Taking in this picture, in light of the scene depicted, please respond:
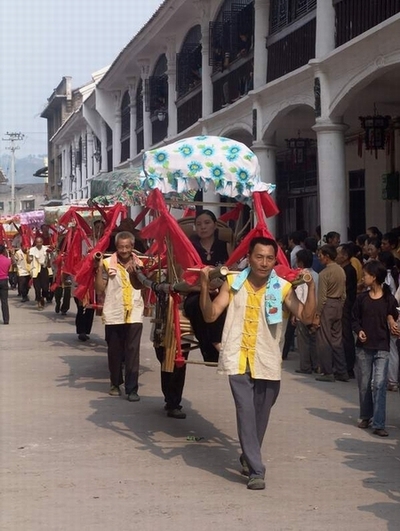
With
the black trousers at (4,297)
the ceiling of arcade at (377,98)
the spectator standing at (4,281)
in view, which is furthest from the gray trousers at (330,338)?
the black trousers at (4,297)

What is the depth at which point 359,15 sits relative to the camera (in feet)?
46.0

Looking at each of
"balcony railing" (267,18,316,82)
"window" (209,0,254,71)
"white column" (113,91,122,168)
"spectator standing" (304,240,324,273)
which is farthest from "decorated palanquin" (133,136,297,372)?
"white column" (113,91,122,168)

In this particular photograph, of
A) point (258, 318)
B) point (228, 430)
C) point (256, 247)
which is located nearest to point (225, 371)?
point (258, 318)

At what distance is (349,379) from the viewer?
12.2m

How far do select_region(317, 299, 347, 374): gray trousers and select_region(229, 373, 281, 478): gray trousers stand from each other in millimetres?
5070

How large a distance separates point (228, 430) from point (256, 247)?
2.54m

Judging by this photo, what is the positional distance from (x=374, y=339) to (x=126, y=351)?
2.73 m

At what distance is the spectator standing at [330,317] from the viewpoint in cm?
1186

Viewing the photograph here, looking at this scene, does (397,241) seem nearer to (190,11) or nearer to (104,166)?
(190,11)

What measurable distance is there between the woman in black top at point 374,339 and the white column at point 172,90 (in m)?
17.6

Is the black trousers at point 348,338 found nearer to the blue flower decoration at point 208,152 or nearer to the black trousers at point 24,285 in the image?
the blue flower decoration at point 208,152

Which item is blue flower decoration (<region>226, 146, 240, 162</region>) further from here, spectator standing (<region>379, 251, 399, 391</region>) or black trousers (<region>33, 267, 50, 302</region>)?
black trousers (<region>33, 267, 50, 302</region>)

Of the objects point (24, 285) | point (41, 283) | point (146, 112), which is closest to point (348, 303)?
point (41, 283)

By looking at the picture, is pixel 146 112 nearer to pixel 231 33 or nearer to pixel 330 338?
pixel 231 33
